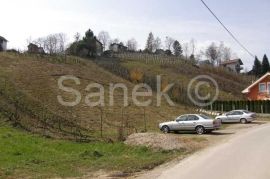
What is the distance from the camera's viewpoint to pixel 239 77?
12431 centimetres

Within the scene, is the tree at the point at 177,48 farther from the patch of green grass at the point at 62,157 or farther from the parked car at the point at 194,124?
the patch of green grass at the point at 62,157

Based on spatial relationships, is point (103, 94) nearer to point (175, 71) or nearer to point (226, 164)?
point (226, 164)

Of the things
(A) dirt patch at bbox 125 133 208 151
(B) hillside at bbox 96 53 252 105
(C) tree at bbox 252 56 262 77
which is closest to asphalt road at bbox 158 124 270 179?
(A) dirt patch at bbox 125 133 208 151

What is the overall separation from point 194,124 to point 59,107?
1788cm

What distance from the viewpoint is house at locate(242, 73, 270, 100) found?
73.8m

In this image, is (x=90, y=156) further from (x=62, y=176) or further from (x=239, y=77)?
(x=239, y=77)

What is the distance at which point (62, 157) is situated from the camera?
875 inches

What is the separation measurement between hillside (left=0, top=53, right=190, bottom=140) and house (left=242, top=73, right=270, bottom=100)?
17.9 m

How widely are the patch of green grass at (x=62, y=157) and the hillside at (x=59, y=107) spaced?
140 inches

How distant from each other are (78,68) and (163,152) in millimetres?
52140

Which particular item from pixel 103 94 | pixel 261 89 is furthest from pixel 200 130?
pixel 261 89

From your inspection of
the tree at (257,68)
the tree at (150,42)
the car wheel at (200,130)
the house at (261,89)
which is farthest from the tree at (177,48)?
the car wheel at (200,130)

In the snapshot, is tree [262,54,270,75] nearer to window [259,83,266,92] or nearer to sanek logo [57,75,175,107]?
window [259,83,266,92]

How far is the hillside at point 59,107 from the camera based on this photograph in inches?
1427
